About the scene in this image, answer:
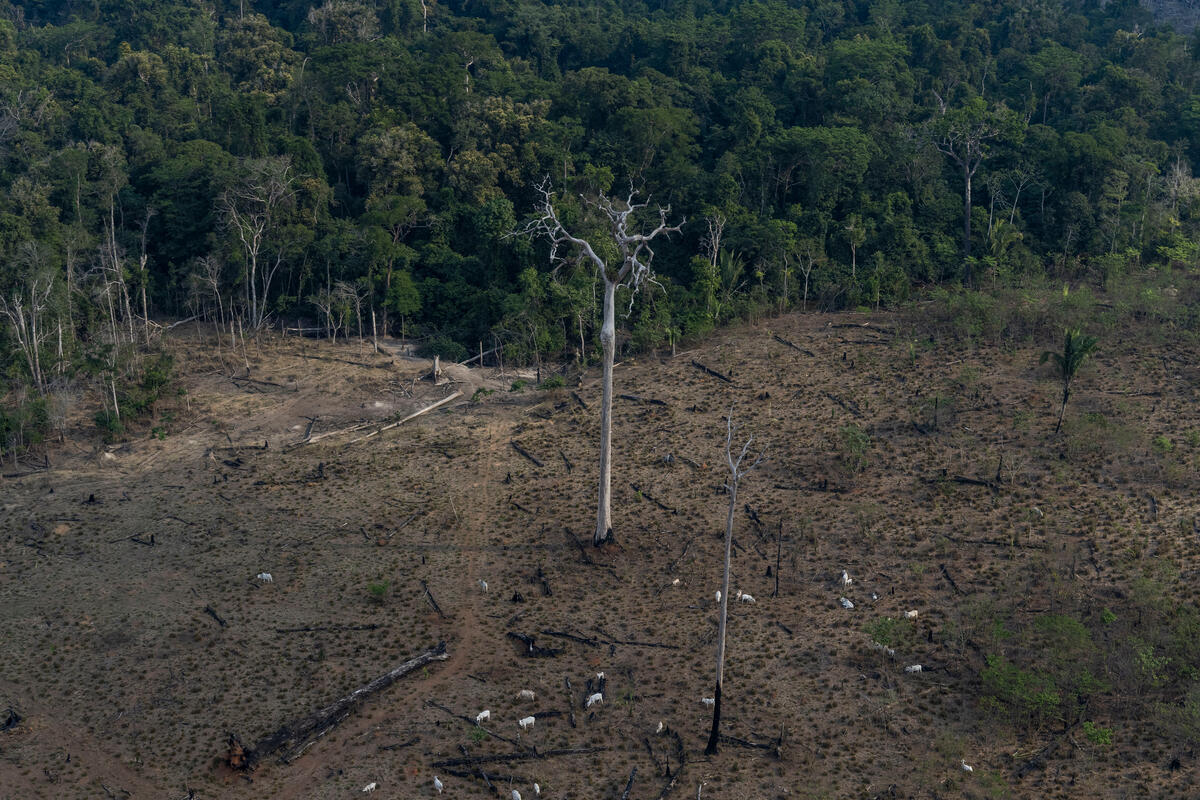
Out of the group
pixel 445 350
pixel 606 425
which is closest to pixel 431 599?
pixel 606 425

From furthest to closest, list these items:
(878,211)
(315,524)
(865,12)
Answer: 1. (865,12)
2. (878,211)
3. (315,524)

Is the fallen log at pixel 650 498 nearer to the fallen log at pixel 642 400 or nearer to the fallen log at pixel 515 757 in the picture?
the fallen log at pixel 642 400

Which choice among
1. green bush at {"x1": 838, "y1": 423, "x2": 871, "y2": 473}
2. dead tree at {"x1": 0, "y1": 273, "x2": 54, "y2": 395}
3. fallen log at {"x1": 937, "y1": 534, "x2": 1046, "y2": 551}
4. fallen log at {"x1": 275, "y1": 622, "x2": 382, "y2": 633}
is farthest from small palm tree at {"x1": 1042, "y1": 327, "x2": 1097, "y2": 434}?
dead tree at {"x1": 0, "y1": 273, "x2": 54, "y2": 395}

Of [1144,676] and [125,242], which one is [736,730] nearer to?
[1144,676]

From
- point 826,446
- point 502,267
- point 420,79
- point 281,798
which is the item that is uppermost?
point 420,79

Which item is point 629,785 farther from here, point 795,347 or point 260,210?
point 260,210

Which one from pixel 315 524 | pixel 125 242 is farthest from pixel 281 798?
pixel 125 242

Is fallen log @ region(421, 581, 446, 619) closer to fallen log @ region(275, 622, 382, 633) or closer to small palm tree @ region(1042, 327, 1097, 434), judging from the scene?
fallen log @ region(275, 622, 382, 633)
